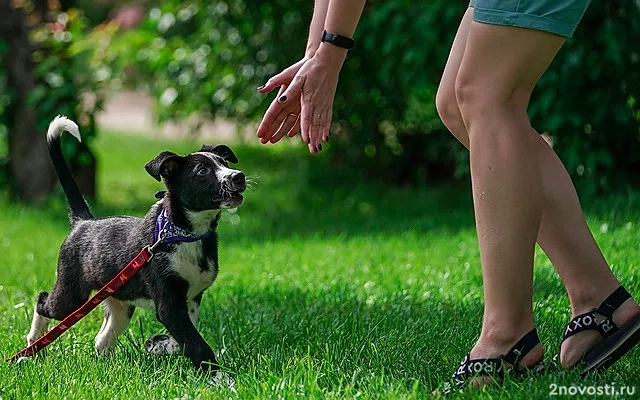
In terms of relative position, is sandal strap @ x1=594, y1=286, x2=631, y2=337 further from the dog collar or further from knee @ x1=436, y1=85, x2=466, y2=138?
the dog collar

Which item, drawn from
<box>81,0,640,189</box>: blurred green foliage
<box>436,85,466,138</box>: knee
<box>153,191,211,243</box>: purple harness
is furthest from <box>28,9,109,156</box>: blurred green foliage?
<box>436,85,466,138</box>: knee

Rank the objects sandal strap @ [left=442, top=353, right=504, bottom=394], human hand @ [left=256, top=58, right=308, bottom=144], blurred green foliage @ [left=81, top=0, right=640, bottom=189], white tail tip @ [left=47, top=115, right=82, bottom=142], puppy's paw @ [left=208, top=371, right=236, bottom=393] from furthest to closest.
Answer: blurred green foliage @ [left=81, top=0, right=640, bottom=189] → white tail tip @ [left=47, top=115, right=82, bottom=142] → human hand @ [left=256, top=58, right=308, bottom=144] → puppy's paw @ [left=208, top=371, right=236, bottom=393] → sandal strap @ [left=442, top=353, right=504, bottom=394]

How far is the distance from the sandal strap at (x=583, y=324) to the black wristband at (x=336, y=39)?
111cm

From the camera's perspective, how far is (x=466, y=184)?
8.92 metres

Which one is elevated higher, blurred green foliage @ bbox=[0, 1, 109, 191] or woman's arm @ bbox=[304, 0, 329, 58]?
woman's arm @ bbox=[304, 0, 329, 58]

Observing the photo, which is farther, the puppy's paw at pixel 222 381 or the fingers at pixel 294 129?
the fingers at pixel 294 129

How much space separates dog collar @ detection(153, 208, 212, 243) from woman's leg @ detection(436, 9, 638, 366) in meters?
0.98

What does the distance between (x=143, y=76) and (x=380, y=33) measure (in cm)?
840

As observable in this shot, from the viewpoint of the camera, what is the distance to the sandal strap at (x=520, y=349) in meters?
2.88

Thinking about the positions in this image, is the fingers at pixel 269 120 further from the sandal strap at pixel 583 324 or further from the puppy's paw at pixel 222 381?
the sandal strap at pixel 583 324

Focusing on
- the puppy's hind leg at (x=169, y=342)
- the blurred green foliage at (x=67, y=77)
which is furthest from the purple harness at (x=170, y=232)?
the blurred green foliage at (x=67, y=77)

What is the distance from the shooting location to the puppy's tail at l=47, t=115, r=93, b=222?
3.84m

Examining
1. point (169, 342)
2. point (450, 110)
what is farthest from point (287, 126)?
point (169, 342)

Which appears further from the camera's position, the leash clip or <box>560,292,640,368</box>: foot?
the leash clip
